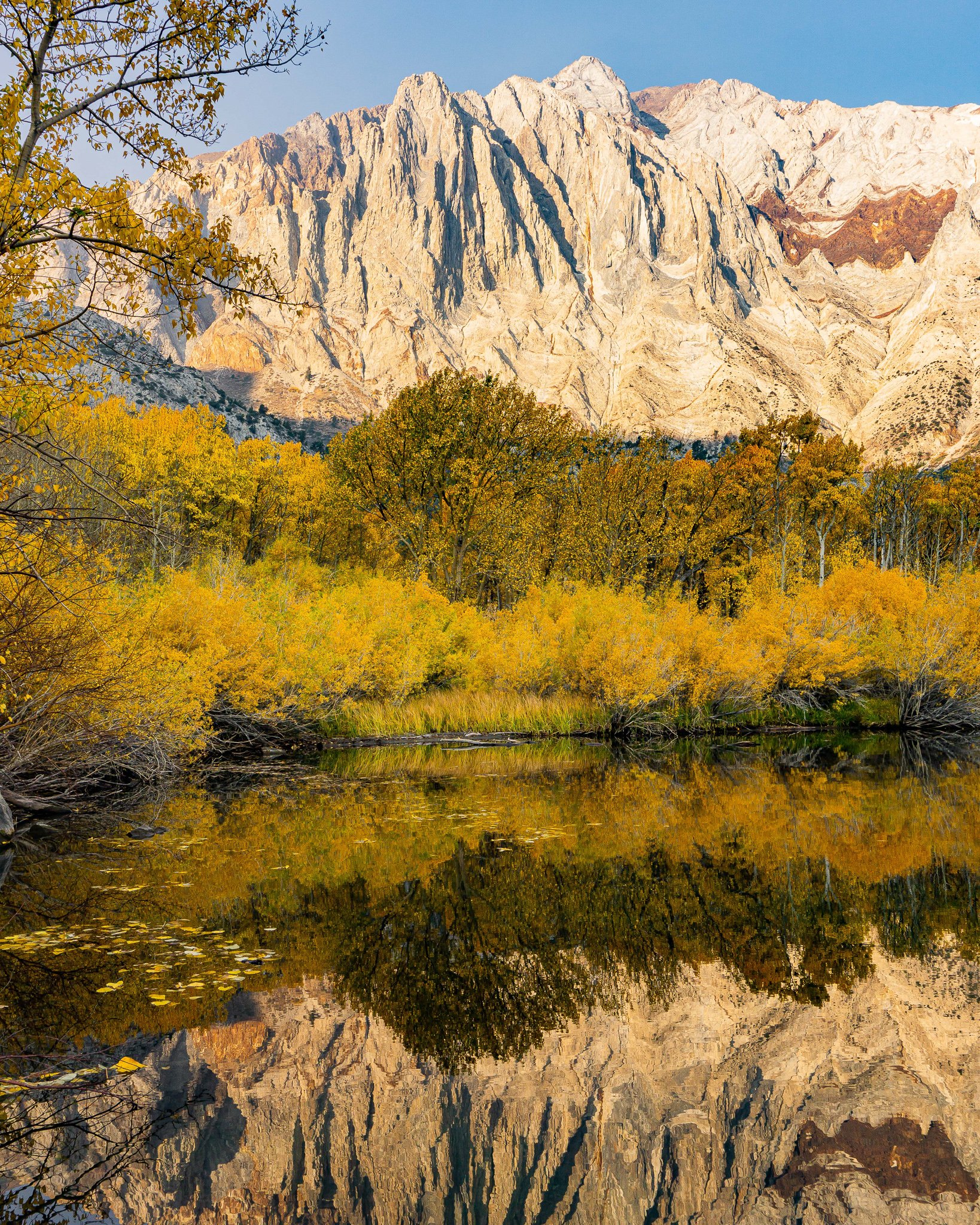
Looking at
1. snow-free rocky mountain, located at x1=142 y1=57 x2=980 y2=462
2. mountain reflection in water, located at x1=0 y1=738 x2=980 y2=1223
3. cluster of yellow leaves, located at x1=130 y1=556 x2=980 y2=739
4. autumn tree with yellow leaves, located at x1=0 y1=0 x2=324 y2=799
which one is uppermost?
snow-free rocky mountain, located at x1=142 y1=57 x2=980 y2=462

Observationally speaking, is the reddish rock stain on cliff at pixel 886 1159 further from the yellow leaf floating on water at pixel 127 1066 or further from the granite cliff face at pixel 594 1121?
the yellow leaf floating on water at pixel 127 1066

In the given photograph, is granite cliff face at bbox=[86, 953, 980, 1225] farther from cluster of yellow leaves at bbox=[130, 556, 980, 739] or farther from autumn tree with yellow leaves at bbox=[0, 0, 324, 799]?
cluster of yellow leaves at bbox=[130, 556, 980, 739]

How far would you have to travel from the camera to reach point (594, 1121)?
4223 millimetres

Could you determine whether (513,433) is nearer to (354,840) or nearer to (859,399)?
(354,840)

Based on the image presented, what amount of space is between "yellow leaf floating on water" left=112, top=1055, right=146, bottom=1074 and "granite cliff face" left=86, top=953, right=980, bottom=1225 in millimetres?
87

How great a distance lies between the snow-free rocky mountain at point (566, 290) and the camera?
14075 centimetres

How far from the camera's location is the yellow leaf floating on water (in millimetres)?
4590

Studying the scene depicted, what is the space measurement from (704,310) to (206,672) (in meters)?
162

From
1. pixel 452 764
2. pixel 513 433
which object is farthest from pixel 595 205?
pixel 452 764

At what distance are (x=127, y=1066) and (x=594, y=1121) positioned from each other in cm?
271

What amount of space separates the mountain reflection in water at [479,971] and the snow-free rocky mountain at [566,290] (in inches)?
4930

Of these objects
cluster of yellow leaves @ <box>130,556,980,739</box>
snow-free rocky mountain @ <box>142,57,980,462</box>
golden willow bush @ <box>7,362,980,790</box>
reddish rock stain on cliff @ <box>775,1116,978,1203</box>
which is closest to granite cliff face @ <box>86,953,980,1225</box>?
reddish rock stain on cliff @ <box>775,1116,978,1203</box>

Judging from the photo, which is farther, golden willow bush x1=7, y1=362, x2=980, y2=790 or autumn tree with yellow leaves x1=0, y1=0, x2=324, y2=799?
golden willow bush x1=7, y1=362, x2=980, y2=790

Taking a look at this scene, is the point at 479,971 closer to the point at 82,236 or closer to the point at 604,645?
the point at 82,236
